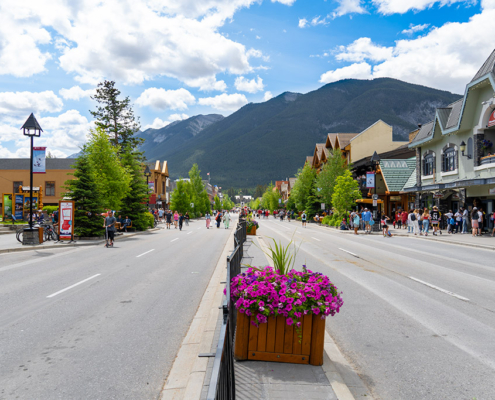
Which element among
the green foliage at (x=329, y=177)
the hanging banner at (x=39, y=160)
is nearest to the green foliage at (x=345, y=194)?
the green foliage at (x=329, y=177)

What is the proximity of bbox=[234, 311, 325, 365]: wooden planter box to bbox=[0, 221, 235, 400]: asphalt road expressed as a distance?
0.98 m

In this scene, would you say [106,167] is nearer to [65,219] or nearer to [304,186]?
[65,219]

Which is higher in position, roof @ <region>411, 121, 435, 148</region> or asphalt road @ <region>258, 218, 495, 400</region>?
roof @ <region>411, 121, 435, 148</region>

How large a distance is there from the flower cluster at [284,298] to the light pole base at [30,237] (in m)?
18.2

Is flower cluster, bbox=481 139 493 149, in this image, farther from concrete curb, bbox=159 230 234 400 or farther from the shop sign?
concrete curb, bbox=159 230 234 400

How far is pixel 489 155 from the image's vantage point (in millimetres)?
27422

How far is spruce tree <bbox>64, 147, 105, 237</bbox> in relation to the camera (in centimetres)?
2416

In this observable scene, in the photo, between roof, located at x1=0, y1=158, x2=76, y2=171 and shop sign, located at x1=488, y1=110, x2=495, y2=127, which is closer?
shop sign, located at x1=488, y1=110, x2=495, y2=127

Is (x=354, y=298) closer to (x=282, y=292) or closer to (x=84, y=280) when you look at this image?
(x=282, y=292)

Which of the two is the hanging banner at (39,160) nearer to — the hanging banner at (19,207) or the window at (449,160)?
the hanging banner at (19,207)

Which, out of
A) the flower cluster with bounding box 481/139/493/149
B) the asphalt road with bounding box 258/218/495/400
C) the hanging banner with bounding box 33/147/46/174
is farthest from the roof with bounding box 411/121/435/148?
the hanging banner with bounding box 33/147/46/174

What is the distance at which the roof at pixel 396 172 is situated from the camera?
1657 inches

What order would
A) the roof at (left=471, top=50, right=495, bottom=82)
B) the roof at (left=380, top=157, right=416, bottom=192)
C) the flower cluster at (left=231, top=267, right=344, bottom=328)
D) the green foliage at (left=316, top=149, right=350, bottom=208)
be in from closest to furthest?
the flower cluster at (left=231, top=267, right=344, bottom=328)
the roof at (left=471, top=50, right=495, bottom=82)
the roof at (left=380, top=157, right=416, bottom=192)
the green foliage at (left=316, top=149, right=350, bottom=208)

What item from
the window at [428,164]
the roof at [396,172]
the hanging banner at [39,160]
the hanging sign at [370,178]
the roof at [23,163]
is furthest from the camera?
the roof at [23,163]
